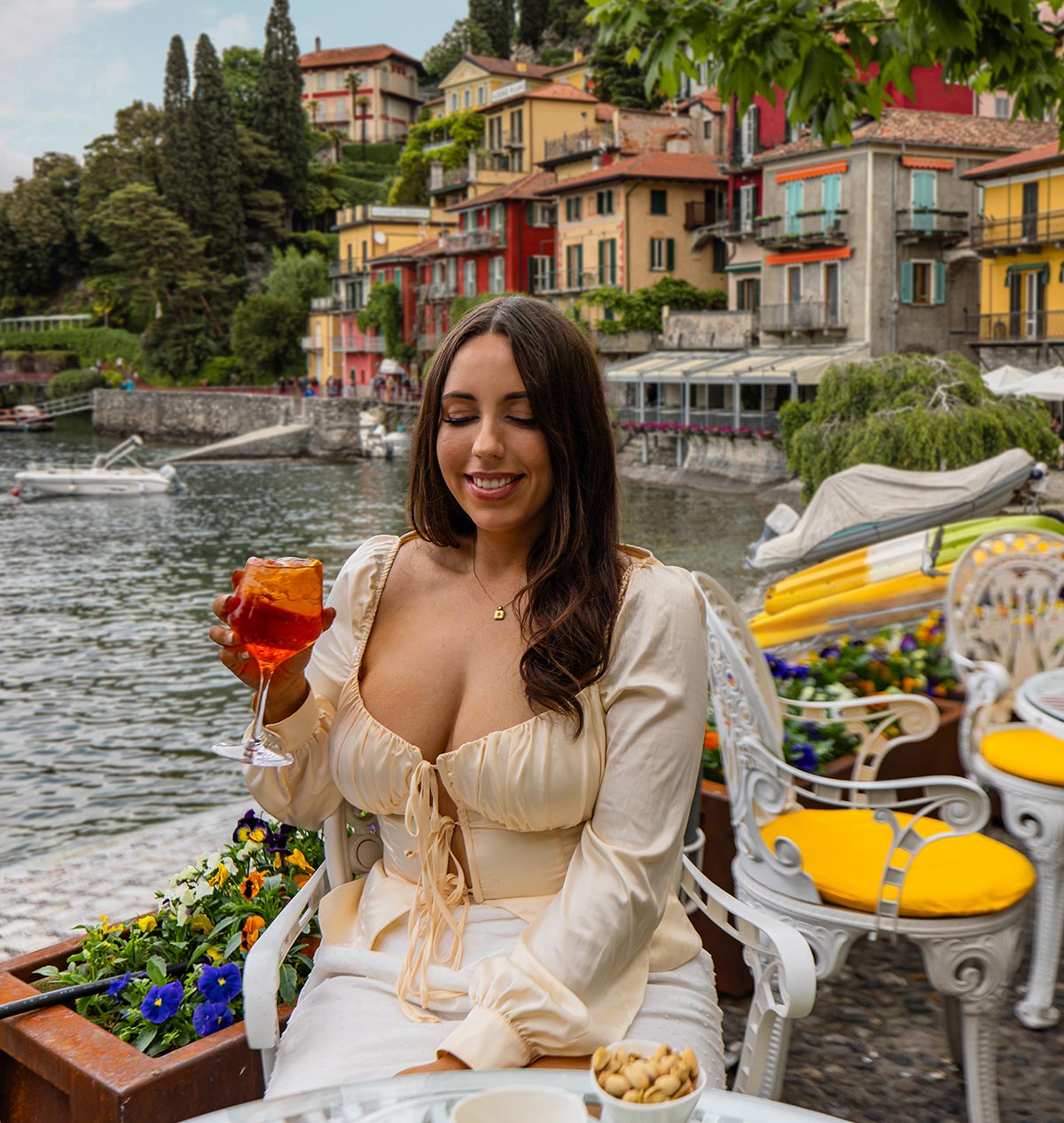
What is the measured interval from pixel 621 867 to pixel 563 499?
22.2 inches

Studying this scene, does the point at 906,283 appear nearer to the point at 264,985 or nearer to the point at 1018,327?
the point at 1018,327

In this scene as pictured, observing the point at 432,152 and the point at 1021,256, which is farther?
the point at 432,152

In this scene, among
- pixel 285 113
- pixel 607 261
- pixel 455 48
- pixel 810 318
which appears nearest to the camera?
pixel 810 318

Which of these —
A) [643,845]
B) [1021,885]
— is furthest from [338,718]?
[1021,885]

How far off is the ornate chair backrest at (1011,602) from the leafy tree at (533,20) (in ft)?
257

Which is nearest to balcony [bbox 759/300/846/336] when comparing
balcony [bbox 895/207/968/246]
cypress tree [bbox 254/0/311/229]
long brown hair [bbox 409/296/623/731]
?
balcony [bbox 895/207/968/246]

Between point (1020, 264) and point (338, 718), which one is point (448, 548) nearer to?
point (338, 718)

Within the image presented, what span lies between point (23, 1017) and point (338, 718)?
2.56ft

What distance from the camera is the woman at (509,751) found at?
1.74 m

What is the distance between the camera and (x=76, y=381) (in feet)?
216

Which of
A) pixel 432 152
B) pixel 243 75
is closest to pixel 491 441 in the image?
pixel 432 152

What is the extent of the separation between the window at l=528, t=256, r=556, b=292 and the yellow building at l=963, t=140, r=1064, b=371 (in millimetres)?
19028

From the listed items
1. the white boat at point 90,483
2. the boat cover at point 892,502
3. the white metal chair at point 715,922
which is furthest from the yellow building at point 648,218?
the white metal chair at point 715,922

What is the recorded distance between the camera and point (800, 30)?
4.52 m
